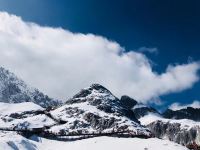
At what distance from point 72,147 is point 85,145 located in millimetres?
6217

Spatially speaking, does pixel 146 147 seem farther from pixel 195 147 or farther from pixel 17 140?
pixel 17 140

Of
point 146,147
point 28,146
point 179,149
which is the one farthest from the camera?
point 28,146

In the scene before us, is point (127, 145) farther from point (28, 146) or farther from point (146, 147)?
point (28, 146)

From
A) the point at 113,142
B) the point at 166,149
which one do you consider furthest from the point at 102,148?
the point at 166,149

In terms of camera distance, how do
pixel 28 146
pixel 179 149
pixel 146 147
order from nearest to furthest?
pixel 179 149, pixel 146 147, pixel 28 146

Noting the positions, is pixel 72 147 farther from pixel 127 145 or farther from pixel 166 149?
pixel 166 149

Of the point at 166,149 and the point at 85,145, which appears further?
the point at 85,145

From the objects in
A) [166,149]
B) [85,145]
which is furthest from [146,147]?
[85,145]

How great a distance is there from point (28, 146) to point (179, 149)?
59.6m

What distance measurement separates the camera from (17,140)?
17962cm

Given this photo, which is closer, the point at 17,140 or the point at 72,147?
the point at 17,140

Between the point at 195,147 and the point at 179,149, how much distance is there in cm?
1773

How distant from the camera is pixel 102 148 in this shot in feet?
594

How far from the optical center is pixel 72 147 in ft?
645
